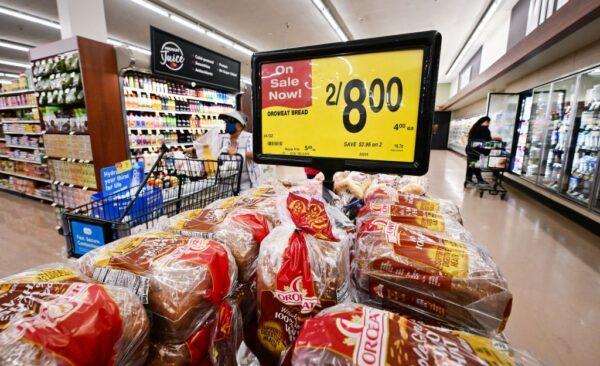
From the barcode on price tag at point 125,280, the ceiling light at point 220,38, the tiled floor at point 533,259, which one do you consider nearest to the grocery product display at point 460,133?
the tiled floor at point 533,259

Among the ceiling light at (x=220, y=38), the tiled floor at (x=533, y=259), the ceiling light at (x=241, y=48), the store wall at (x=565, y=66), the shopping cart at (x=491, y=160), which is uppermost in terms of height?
the ceiling light at (x=241, y=48)

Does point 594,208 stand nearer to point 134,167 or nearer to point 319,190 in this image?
point 319,190

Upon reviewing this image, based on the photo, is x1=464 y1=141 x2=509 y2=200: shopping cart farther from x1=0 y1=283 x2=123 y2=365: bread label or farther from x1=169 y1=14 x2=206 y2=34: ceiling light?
x1=169 y1=14 x2=206 y2=34: ceiling light

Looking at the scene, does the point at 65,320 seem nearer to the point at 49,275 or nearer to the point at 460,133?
the point at 49,275

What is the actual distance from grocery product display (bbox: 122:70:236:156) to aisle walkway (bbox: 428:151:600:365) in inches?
193

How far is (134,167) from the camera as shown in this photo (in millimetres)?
2094

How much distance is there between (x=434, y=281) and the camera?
0.61 m

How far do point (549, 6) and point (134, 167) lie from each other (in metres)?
7.42

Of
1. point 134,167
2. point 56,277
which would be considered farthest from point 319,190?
point 134,167

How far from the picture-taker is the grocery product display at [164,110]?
4469 mm

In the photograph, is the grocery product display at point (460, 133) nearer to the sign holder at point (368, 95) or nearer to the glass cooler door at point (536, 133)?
the glass cooler door at point (536, 133)

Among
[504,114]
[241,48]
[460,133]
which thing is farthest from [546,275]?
[460,133]

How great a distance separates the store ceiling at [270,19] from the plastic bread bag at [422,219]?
7565 mm

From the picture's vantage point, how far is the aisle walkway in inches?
74.5
